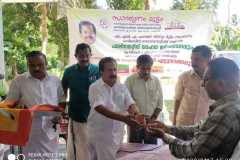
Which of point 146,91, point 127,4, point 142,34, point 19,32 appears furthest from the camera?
point 19,32

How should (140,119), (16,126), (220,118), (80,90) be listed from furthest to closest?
1. (80,90)
2. (140,119)
3. (16,126)
4. (220,118)

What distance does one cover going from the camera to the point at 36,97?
3.44m

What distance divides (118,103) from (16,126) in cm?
98

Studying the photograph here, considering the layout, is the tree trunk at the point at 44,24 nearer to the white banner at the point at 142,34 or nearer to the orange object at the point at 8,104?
the white banner at the point at 142,34

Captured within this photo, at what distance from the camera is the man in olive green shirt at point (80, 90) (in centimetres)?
429

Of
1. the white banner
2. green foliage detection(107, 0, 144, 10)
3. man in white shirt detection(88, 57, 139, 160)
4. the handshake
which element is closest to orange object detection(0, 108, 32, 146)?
man in white shirt detection(88, 57, 139, 160)

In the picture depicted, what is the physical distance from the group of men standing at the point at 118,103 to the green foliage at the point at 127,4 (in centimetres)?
671

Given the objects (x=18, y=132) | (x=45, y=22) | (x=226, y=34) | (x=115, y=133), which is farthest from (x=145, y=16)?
(x=45, y=22)

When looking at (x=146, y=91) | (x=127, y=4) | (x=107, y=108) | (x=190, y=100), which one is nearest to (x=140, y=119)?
(x=107, y=108)

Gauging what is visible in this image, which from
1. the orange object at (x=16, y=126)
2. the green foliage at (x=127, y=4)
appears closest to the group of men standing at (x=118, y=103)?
the orange object at (x=16, y=126)

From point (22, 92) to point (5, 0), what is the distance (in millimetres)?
2707

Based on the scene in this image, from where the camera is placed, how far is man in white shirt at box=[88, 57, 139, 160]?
3.31 meters

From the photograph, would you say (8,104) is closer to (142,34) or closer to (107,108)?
(107,108)

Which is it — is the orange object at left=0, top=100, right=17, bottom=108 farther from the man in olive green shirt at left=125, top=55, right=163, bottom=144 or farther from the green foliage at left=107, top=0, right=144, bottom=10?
the green foliage at left=107, top=0, right=144, bottom=10
